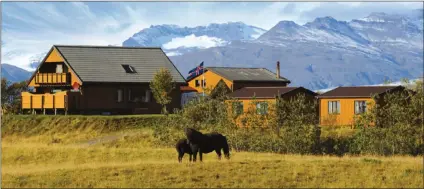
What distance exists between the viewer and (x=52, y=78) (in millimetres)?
93125

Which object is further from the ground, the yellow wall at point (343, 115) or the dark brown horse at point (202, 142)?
the yellow wall at point (343, 115)

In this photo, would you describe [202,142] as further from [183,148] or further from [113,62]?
[113,62]

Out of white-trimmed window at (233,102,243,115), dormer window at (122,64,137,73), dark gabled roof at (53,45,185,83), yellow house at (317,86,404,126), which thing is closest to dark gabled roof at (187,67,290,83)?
dark gabled roof at (53,45,185,83)

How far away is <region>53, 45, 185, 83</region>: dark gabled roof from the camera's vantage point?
90312mm

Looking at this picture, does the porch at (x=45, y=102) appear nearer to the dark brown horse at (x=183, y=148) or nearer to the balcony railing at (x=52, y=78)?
the balcony railing at (x=52, y=78)

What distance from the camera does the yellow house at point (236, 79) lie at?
356 ft

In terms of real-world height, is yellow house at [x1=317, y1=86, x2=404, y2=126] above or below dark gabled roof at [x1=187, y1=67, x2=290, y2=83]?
below

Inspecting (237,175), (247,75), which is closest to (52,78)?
(247,75)

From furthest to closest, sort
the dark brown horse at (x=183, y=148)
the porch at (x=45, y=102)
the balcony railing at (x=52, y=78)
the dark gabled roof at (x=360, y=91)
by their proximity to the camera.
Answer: the balcony railing at (x=52, y=78), the porch at (x=45, y=102), the dark gabled roof at (x=360, y=91), the dark brown horse at (x=183, y=148)

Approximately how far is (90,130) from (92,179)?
4063 centimetres

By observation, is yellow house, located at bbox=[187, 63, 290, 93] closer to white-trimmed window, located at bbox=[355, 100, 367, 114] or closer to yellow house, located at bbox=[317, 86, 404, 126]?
yellow house, located at bbox=[317, 86, 404, 126]

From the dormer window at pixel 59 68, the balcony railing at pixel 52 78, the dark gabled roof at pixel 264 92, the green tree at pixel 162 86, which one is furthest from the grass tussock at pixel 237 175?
the dormer window at pixel 59 68

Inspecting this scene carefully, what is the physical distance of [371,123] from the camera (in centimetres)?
6212

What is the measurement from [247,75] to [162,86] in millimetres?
28171
